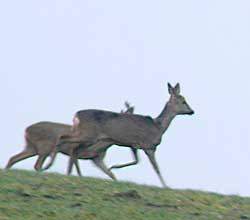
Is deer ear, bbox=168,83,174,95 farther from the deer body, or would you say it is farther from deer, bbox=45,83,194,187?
the deer body

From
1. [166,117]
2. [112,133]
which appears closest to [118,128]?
[112,133]

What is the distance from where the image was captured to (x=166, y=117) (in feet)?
65.6

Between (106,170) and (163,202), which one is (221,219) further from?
(106,170)

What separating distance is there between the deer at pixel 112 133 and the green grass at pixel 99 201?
12.6ft

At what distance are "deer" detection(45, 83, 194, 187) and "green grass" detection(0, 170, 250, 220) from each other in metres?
3.85

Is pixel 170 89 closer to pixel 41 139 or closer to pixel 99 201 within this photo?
pixel 41 139

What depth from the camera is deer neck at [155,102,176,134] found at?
64.8 ft

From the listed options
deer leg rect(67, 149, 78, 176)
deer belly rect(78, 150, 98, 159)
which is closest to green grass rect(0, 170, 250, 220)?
deer leg rect(67, 149, 78, 176)

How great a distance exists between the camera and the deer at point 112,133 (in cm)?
1873

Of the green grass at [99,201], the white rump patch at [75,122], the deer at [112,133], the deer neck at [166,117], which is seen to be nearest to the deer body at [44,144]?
the deer at [112,133]

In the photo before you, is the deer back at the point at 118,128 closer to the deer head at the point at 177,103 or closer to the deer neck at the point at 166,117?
the deer neck at the point at 166,117

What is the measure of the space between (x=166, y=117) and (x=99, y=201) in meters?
7.18

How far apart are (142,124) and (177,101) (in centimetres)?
134

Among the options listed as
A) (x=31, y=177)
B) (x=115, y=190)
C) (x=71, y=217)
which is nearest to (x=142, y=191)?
(x=115, y=190)
